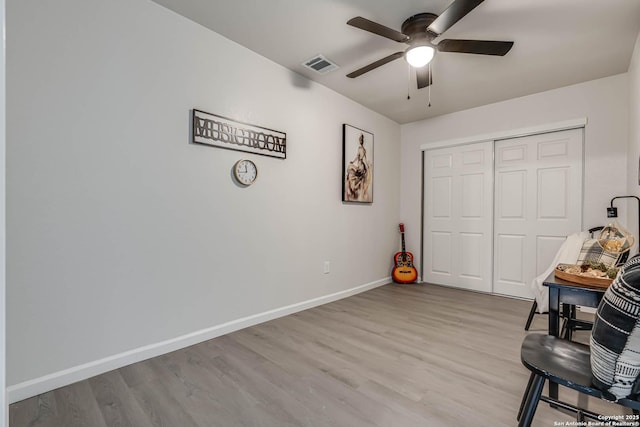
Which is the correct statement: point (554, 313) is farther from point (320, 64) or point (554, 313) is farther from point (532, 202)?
point (320, 64)

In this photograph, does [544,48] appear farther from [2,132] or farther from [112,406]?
[112,406]

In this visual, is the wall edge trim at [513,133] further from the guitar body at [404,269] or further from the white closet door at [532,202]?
the guitar body at [404,269]

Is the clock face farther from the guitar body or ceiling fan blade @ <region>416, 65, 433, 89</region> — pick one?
the guitar body

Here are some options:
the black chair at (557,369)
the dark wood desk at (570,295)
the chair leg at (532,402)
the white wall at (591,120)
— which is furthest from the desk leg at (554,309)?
the white wall at (591,120)

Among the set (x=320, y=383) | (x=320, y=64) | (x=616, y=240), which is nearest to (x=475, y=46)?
(x=320, y=64)

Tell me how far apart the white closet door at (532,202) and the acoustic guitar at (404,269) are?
105cm

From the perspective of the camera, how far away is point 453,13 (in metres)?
1.74

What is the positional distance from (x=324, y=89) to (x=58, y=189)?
2591 millimetres

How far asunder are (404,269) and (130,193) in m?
3.54

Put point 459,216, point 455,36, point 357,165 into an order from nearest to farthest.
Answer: point 455,36 → point 357,165 → point 459,216

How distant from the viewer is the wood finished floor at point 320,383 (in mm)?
1463

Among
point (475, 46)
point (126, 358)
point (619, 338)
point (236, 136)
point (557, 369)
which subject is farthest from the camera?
point (236, 136)

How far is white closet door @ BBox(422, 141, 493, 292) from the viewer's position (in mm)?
3893

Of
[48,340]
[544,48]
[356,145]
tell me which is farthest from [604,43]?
[48,340]
